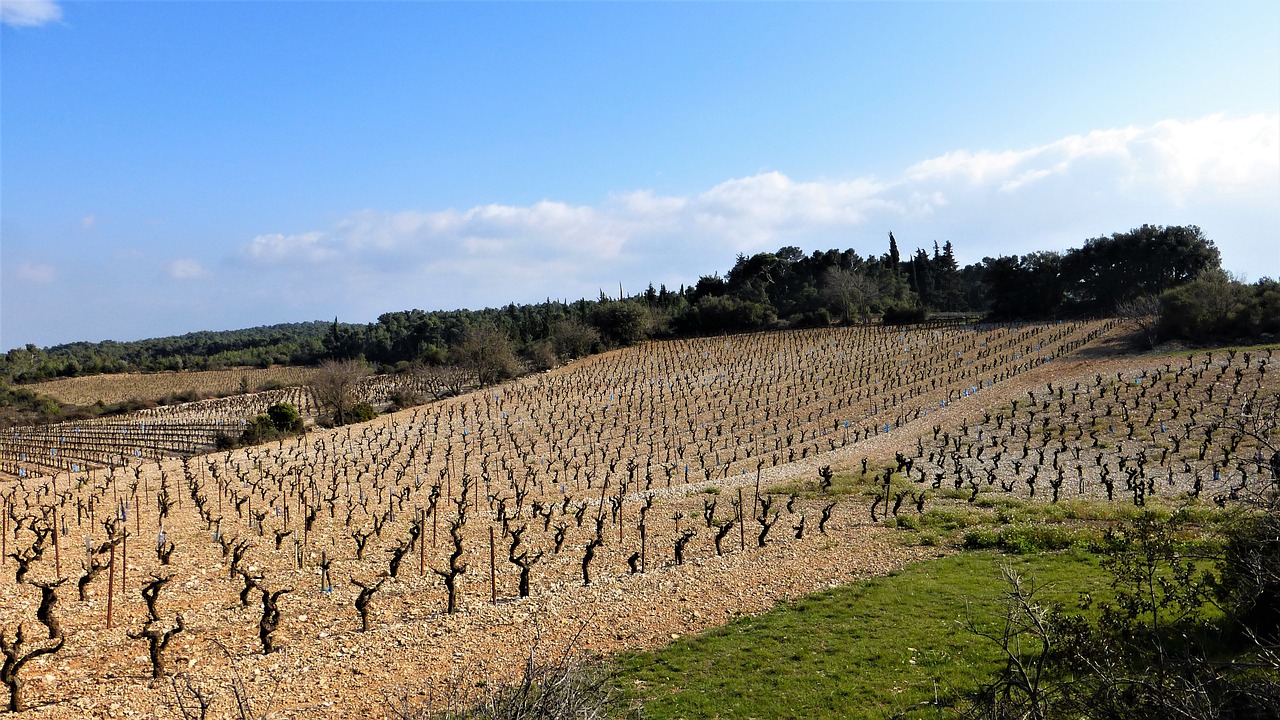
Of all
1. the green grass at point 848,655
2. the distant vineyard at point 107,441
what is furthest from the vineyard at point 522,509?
the green grass at point 848,655

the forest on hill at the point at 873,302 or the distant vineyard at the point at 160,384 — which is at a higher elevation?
the forest on hill at the point at 873,302

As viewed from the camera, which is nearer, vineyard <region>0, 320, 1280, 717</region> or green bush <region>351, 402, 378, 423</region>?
vineyard <region>0, 320, 1280, 717</region>

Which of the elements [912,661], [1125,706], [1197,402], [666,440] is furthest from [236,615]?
[1197,402]

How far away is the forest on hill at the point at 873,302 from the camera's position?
44156 millimetres

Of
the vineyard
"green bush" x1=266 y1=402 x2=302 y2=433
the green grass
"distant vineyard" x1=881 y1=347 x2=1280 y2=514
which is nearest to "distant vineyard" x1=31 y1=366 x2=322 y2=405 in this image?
the vineyard

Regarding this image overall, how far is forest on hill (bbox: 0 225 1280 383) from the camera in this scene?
4416 cm

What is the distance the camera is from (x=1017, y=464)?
2272cm

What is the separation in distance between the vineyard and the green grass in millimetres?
929

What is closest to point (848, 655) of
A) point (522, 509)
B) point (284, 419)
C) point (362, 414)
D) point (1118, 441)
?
point (522, 509)

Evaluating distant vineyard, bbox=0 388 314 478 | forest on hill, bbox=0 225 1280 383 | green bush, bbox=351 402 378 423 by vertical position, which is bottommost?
distant vineyard, bbox=0 388 314 478

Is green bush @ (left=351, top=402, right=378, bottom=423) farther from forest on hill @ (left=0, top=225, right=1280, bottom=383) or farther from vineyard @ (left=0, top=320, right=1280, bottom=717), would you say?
forest on hill @ (left=0, top=225, right=1280, bottom=383)

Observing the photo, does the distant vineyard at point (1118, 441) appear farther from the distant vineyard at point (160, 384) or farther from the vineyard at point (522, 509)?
the distant vineyard at point (160, 384)

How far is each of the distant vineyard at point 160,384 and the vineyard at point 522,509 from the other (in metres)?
32.6

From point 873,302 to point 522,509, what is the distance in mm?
63732
